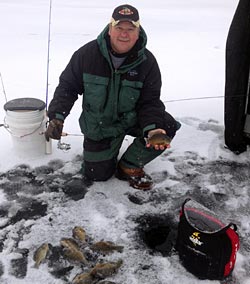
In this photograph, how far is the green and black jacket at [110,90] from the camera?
3.09 meters

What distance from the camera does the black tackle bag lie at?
7.25ft

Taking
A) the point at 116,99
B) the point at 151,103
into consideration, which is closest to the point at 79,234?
the point at 116,99

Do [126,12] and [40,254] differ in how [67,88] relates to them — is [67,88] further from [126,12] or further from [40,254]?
[40,254]

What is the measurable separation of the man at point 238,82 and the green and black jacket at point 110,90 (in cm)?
89

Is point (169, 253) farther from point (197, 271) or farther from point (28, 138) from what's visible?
point (28, 138)

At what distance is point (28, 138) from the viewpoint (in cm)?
359

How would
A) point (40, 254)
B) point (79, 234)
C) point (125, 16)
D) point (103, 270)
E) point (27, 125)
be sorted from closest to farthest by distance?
point (103, 270)
point (40, 254)
point (79, 234)
point (125, 16)
point (27, 125)

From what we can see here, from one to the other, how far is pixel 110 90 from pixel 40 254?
58.0 inches

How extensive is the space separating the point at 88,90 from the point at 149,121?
61 cm

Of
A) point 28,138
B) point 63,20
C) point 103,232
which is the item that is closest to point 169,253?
point 103,232

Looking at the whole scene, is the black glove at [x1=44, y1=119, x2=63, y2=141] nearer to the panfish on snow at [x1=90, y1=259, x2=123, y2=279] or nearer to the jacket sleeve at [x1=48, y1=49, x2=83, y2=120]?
the jacket sleeve at [x1=48, y1=49, x2=83, y2=120]

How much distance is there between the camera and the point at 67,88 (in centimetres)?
322

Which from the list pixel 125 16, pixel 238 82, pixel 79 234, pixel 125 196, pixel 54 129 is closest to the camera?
pixel 79 234

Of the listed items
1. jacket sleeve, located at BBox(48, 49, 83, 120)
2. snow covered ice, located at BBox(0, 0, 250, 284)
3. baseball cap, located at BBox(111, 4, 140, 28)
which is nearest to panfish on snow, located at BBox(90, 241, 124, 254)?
snow covered ice, located at BBox(0, 0, 250, 284)
